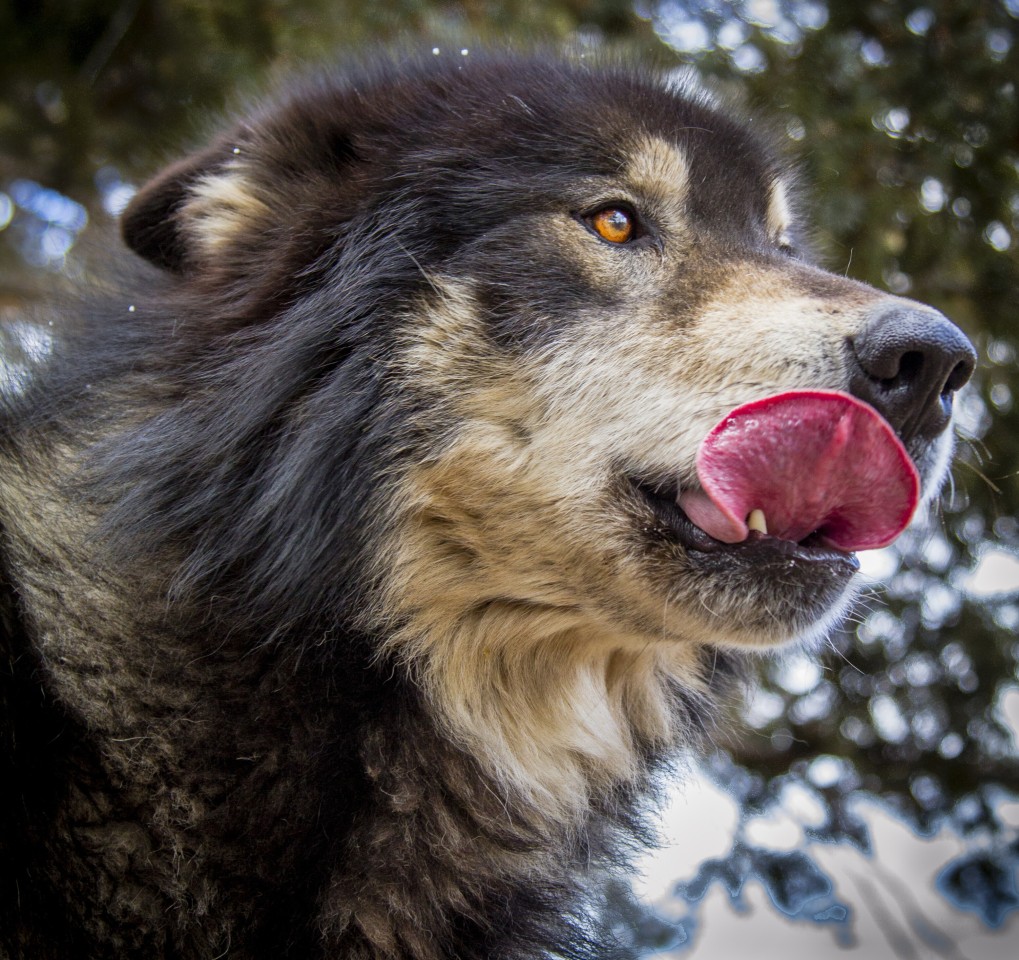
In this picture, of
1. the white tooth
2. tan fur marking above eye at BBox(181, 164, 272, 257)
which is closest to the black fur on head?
tan fur marking above eye at BBox(181, 164, 272, 257)

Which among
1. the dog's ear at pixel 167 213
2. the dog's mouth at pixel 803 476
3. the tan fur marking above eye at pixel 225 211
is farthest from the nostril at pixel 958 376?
the dog's ear at pixel 167 213

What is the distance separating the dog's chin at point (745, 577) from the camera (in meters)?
2.21

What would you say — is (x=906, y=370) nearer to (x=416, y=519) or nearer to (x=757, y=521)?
(x=757, y=521)

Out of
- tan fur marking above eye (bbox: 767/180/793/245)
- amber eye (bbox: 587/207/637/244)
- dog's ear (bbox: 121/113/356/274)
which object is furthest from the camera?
tan fur marking above eye (bbox: 767/180/793/245)

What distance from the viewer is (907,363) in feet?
7.13

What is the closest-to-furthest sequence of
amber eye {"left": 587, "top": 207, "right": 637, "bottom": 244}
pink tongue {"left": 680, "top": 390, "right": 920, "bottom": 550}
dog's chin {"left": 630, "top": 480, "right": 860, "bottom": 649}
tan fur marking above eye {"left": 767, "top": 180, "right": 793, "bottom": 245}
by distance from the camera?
pink tongue {"left": 680, "top": 390, "right": 920, "bottom": 550} → dog's chin {"left": 630, "top": 480, "right": 860, "bottom": 649} → amber eye {"left": 587, "top": 207, "right": 637, "bottom": 244} → tan fur marking above eye {"left": 767, "top": 180, "right": 793, "bottom": 245}

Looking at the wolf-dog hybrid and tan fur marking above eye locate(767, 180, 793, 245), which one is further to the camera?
tan fur marking above eye locate(767, 180, 793, 245)

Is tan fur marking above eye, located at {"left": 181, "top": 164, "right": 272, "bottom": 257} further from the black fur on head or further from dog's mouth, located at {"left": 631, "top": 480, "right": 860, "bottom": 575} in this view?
dog's mouth, located at {"left": 631, "top": 480, "right": 860, "bottom": 575}

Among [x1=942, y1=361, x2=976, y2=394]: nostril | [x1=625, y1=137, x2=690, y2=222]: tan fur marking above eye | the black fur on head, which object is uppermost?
[x1=625, y1=137, x2=690, y2=222]: tan fur marking above eye

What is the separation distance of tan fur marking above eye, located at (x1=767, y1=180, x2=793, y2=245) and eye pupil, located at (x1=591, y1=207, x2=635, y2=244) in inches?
24.2

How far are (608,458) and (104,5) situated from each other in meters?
3.22

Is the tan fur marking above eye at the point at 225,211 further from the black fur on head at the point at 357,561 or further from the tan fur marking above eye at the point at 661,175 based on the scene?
the tan fur marking above eye at the point at 661,175

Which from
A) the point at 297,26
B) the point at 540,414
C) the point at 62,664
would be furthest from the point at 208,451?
the point at 297,26

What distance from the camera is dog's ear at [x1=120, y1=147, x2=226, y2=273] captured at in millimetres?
2736
